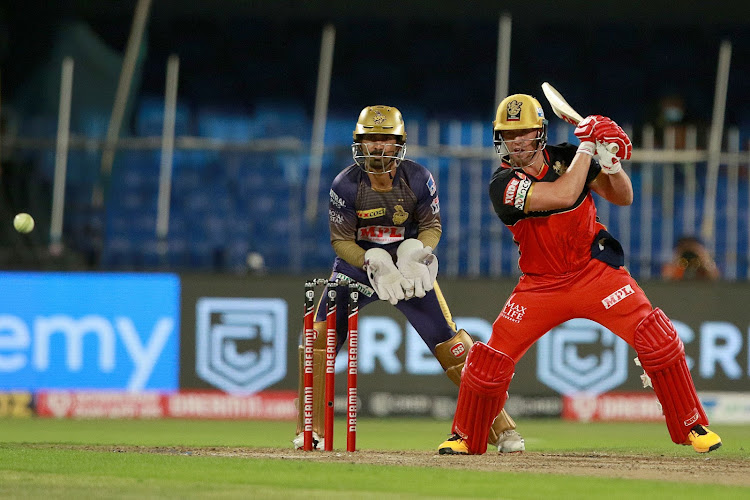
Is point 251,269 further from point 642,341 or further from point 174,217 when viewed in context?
point 642,341

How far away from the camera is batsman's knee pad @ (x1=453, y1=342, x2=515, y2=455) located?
25.8 feet

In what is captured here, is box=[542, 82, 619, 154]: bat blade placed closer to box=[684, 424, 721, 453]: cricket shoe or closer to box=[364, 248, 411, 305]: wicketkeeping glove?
box=[364, 248, 411, 305]: wicketkeeping glove

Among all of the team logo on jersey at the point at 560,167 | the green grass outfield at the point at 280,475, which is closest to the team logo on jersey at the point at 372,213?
the team logo on jersey at the point at 560,167

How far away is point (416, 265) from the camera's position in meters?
8.25

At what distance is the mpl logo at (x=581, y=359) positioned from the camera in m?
14.0

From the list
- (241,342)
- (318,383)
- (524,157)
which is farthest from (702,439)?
(241,342)

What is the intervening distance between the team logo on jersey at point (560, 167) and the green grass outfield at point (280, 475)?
190 cm

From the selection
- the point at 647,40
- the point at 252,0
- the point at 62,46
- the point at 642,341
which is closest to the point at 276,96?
the point at 252,0

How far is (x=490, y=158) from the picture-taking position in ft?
49.5

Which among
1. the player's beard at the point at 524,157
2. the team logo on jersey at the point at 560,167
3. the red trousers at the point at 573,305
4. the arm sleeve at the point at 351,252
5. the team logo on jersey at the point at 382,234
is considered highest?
the player's beard at the point at 524,157

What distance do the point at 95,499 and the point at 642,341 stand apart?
3.54 m

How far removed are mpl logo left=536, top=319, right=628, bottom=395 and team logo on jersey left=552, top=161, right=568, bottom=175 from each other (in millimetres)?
6134

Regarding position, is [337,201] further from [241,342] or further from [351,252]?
[241,342]

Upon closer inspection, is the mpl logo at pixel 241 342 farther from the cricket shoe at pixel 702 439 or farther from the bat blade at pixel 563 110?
the cricket shoe at pixel 702 439
